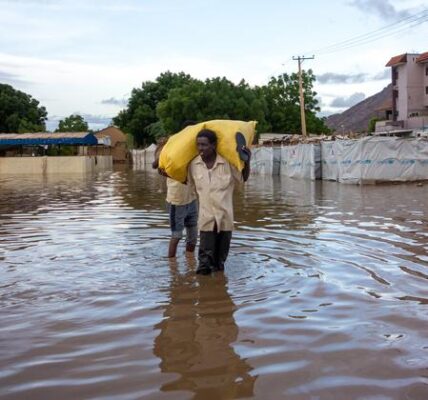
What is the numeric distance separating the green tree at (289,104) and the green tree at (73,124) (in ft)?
124

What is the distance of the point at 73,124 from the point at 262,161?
61039mm

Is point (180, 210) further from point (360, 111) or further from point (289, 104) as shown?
point (360, 111)

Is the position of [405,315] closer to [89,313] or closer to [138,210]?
[89,313]

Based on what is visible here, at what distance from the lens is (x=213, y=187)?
17.5ft

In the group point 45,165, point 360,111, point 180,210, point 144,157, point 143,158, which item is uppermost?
point 360,111

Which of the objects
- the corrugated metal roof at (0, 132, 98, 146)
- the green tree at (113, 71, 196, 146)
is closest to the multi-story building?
the green tree at (113, 71, 196, 146)

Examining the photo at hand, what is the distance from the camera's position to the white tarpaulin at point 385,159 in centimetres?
1817

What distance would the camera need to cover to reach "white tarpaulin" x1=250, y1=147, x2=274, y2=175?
2783cm

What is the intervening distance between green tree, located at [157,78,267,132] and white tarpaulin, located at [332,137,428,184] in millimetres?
26664

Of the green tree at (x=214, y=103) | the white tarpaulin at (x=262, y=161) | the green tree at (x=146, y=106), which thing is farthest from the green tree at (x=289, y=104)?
the white tarpaulin at (x=262, y=161)

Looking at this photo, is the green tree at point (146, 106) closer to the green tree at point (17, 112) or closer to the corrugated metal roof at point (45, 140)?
the green tree at point (17, 112)

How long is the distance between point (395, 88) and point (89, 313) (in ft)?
205

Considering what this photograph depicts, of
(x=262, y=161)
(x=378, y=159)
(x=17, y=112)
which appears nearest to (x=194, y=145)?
(x=378, y=159)

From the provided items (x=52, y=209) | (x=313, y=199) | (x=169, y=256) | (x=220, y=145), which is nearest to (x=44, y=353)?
(x=220, y=145)
